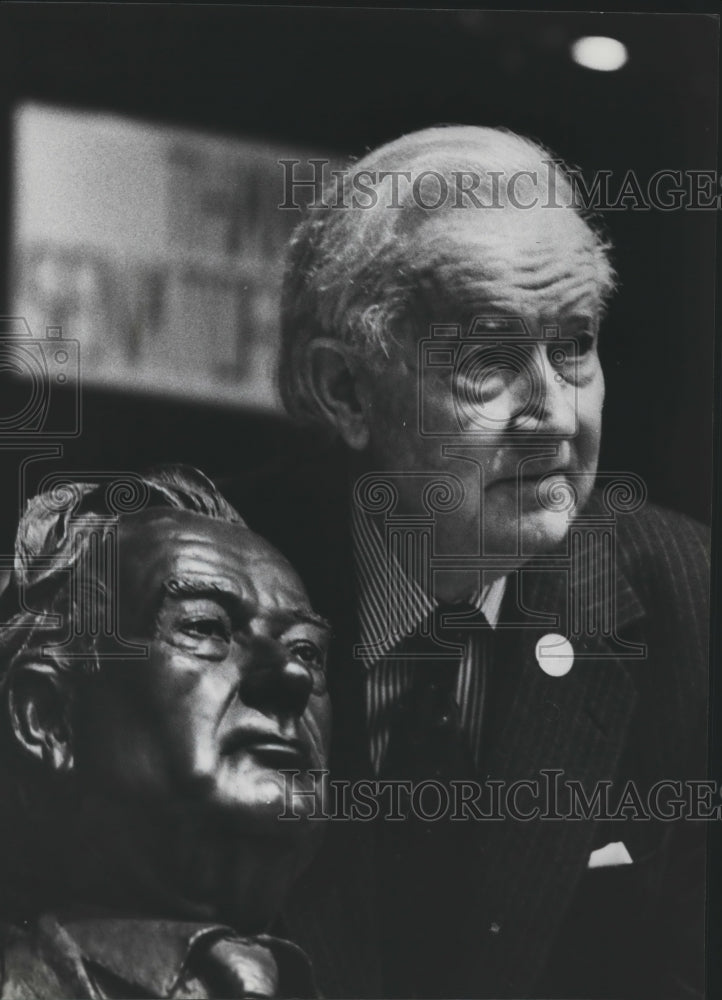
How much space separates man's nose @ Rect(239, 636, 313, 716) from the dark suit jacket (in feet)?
0.34

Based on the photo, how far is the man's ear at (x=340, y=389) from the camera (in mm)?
3385

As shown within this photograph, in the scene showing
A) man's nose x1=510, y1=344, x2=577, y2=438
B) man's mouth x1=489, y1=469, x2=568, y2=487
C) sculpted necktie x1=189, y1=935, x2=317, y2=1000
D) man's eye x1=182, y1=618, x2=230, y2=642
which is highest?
man's nose x1=510, y1=344, x2=577, y2=438

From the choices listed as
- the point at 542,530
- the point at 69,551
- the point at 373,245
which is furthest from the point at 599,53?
the point at 69,551

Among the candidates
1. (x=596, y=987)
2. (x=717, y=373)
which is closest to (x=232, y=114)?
(x=717, y=373)

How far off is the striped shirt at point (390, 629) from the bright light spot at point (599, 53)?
4.20 ft

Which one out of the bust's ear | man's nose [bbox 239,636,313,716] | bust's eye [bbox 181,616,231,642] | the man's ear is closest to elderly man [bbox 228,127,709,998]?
the man's ear

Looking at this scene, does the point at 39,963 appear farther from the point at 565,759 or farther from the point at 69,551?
the point at 565,759

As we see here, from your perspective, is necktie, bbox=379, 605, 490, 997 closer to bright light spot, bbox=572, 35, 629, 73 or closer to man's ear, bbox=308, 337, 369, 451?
man's ear, bbox=308, 337, 369, 451

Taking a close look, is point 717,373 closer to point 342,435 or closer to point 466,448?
point 466,448

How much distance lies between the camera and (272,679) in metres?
3.27

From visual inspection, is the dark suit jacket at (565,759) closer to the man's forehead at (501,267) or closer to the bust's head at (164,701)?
the bust's head at (164,701)

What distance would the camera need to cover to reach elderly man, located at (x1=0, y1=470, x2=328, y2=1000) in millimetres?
3236

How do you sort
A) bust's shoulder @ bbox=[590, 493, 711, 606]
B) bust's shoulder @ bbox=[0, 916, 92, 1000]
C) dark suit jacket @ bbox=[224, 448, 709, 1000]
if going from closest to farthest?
bust's shoulder @ bbox=[0, 916, 92, 1000] < dark suit jacket @ bbox=[224, 448, 709, 1000] < bust's shoulder @ bbox=[590, 493, 711, 606]

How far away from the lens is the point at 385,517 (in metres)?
3.40
